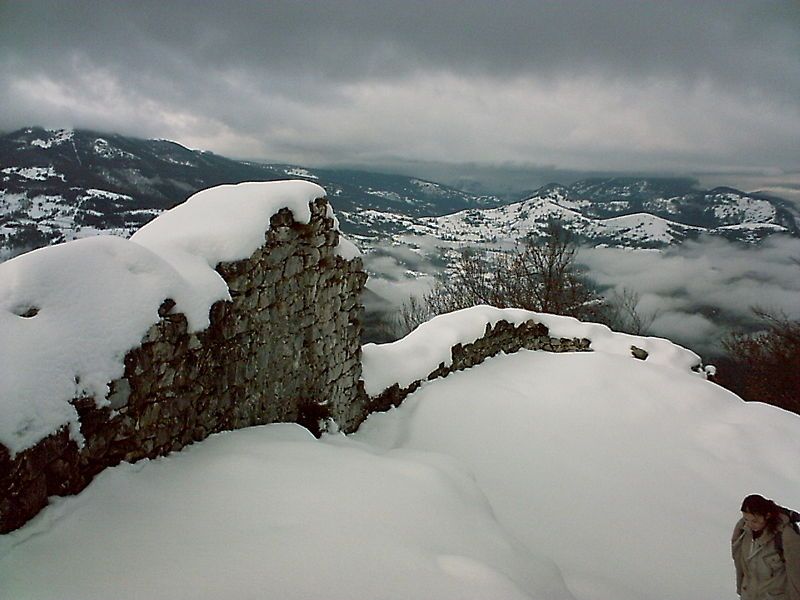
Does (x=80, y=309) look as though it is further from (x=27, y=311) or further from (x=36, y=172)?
(x=36, y=172)

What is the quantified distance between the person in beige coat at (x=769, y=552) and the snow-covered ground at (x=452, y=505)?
761 millimetres

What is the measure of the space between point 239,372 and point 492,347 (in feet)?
21.7

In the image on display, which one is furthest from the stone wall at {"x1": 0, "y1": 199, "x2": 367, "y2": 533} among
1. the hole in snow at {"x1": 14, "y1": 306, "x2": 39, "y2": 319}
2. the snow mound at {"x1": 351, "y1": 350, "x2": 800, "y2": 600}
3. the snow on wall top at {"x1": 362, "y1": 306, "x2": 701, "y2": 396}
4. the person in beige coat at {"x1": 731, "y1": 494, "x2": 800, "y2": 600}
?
the person in beige coat at {"x1": 731, "y1": 494, "x2": 800, "y2": 600}

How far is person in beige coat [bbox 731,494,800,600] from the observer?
3076mm

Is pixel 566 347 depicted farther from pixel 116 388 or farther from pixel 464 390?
pixel 116 388

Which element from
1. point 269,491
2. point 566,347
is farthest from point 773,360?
point 269,491

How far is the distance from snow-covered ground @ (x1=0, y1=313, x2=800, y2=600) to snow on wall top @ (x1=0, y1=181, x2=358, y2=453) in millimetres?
545

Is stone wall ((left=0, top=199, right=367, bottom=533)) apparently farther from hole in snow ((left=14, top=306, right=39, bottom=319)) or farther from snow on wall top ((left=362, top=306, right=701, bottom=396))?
snow on wall top ((left=362, top=306, right=701, bottom=396))

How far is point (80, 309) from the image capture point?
2.83 meters

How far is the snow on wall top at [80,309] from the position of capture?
241 cm

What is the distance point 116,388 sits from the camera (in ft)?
9.61

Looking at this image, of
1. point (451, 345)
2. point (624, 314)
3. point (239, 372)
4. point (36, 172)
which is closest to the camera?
point (239, 372)

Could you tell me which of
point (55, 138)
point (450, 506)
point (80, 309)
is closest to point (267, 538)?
point (450, 506)

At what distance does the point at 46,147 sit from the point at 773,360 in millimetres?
134427
